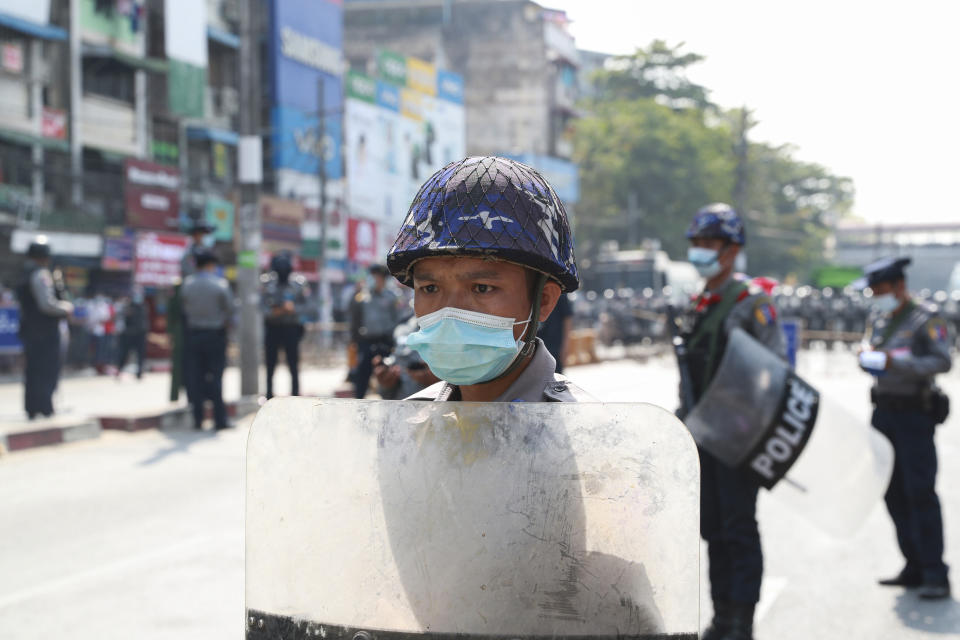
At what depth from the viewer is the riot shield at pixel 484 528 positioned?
143cm

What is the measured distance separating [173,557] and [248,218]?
26.7ft

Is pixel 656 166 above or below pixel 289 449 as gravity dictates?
above

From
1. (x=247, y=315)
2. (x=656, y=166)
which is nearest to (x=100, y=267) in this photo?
(x=247, y=315)

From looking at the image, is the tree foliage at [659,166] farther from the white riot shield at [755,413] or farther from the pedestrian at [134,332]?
the white riot shield at [755,413]

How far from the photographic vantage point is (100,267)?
2609cm

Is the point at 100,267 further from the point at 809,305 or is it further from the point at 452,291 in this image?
the point at 452,291

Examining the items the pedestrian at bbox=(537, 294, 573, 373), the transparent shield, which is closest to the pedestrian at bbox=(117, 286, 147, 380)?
the pedestrian at bbox=(537, 294, 573, 373)

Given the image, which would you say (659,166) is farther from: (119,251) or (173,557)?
(173,557)

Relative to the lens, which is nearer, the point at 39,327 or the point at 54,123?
the point at 39,327

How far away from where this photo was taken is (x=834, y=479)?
4.66 meters

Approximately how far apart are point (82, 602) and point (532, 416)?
3.96 meters

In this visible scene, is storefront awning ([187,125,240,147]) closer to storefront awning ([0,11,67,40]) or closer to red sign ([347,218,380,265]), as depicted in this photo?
red sign ([347,218,380,265])

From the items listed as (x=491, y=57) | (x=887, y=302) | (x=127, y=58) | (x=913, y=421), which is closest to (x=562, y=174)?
(x=491, y=57)

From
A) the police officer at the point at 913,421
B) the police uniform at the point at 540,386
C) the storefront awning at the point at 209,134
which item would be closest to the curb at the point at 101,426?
the police officer at the point at 913,421
